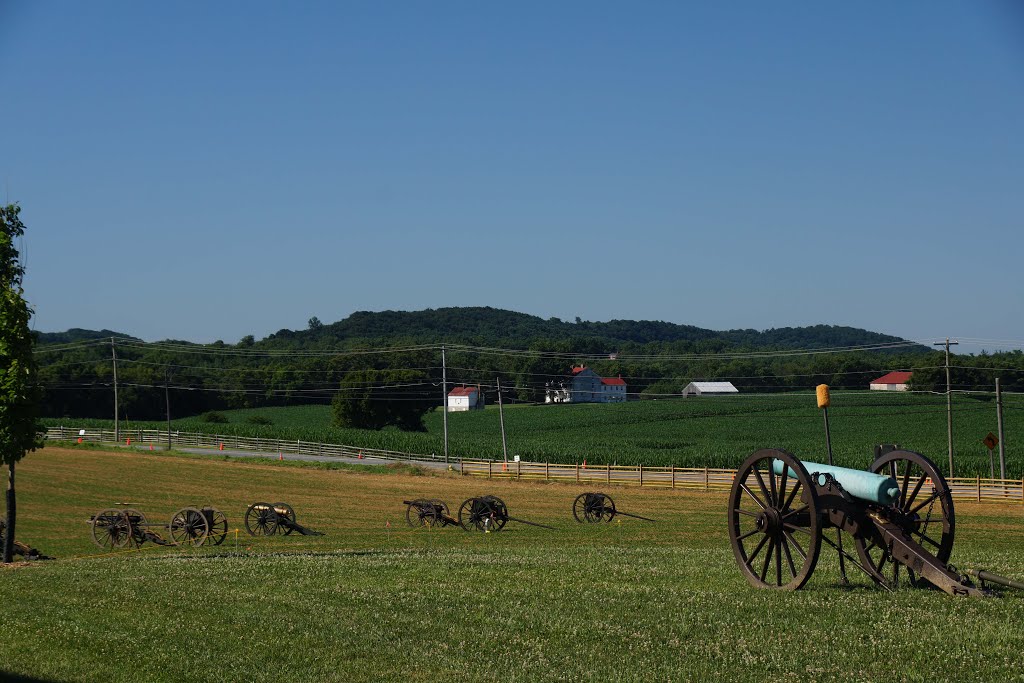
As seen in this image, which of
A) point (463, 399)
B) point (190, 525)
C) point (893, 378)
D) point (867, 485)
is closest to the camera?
point (867, 485)

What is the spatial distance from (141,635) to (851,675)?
8.54m

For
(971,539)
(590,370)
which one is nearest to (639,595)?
(971,539)

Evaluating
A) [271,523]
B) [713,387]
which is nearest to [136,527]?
[271,523]

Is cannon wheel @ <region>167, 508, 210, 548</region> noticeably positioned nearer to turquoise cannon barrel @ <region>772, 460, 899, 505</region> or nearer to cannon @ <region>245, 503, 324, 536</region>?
cannon @ <region>245, 503, 324, 536</region>

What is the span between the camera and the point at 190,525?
2720 centimetres

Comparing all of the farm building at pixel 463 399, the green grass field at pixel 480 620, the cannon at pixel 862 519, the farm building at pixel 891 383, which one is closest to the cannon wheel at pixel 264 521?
the green grass field at pixel 480 620

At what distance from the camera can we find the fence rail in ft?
151

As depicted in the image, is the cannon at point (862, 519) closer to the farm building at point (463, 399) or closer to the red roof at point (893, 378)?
the red roof at point (893, 378)

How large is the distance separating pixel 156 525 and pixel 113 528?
1.11 meters

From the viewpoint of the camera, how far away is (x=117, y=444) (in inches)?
3036

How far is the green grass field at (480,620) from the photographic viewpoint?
11.0m

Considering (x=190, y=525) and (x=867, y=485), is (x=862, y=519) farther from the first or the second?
(x=190, y=525)

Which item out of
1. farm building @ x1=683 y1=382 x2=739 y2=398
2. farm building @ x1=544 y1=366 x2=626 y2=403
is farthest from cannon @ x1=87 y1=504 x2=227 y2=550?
farm building @ x1=683 y1=382 x2=739 y2=398

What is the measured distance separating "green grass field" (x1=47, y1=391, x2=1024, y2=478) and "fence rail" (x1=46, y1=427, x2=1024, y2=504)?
2681mm
